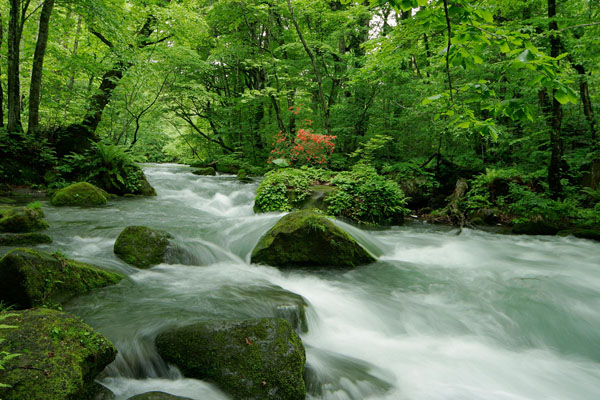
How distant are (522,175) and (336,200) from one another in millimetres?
5503

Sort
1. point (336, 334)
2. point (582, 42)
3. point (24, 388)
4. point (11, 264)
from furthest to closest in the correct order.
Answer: point (582, 42) < point (336, 334) < point (11, 264) < point (24, 388)

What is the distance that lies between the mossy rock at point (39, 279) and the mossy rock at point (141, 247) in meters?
0.92

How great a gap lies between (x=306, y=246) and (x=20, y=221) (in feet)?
16.0

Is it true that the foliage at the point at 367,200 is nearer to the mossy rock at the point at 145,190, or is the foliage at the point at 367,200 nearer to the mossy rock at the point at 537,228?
the mossy rock at the point at 537,228

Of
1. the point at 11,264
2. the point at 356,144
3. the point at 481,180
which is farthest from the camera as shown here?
the point at 356,144

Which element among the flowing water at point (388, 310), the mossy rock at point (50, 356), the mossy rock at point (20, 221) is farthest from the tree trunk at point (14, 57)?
the mossy rock at point (50, 356)

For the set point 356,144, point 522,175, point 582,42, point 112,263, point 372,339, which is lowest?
point 372,339

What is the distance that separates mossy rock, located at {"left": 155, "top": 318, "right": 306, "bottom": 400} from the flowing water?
4.8 inches

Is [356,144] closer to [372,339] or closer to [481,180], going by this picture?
[481,180]

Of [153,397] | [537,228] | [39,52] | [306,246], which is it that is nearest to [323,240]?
[306,246]

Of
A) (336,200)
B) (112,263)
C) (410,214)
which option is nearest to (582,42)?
(410,214)

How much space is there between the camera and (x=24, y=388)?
176cm

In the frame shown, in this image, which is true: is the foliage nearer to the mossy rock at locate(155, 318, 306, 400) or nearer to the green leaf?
the mossy rock at locate(155, 318, 306, 400)

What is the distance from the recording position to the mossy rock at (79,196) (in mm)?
8180
